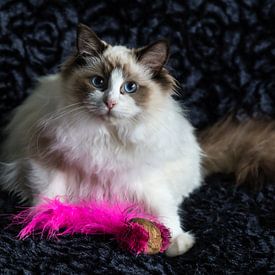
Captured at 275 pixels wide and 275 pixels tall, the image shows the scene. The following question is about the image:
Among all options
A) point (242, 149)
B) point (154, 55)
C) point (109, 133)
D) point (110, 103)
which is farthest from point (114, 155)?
point (242, 149)

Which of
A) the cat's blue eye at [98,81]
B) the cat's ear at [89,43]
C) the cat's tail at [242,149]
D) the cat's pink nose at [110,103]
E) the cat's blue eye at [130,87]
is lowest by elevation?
the cat's tail at [242,149]

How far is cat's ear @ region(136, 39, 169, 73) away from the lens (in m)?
1.49

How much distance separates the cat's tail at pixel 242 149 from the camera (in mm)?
1898

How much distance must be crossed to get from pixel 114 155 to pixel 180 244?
0.30 meters

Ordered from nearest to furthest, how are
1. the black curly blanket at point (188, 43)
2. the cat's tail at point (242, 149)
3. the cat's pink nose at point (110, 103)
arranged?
the cat's pink nose at point (110, 103)
the cat's tail at point (242, 149)
the black curly blanket at point (188, 43)

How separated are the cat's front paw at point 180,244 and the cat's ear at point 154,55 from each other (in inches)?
17.9

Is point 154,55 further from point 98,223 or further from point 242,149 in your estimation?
point 242,149

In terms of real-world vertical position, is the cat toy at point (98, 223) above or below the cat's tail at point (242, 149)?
below

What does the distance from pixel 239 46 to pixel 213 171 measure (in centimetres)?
52

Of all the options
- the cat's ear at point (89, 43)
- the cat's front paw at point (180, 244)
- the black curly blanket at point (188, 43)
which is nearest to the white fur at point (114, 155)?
the cat's front paw at point (180, 244)

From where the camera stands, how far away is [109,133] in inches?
59.8

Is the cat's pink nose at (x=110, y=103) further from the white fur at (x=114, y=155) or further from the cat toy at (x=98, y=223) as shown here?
the cat toy at (x=98, y=223)

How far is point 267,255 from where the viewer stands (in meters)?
1.43

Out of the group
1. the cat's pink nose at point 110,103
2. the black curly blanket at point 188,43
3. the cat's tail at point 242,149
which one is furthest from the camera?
the black curly blanket at point 188,43
